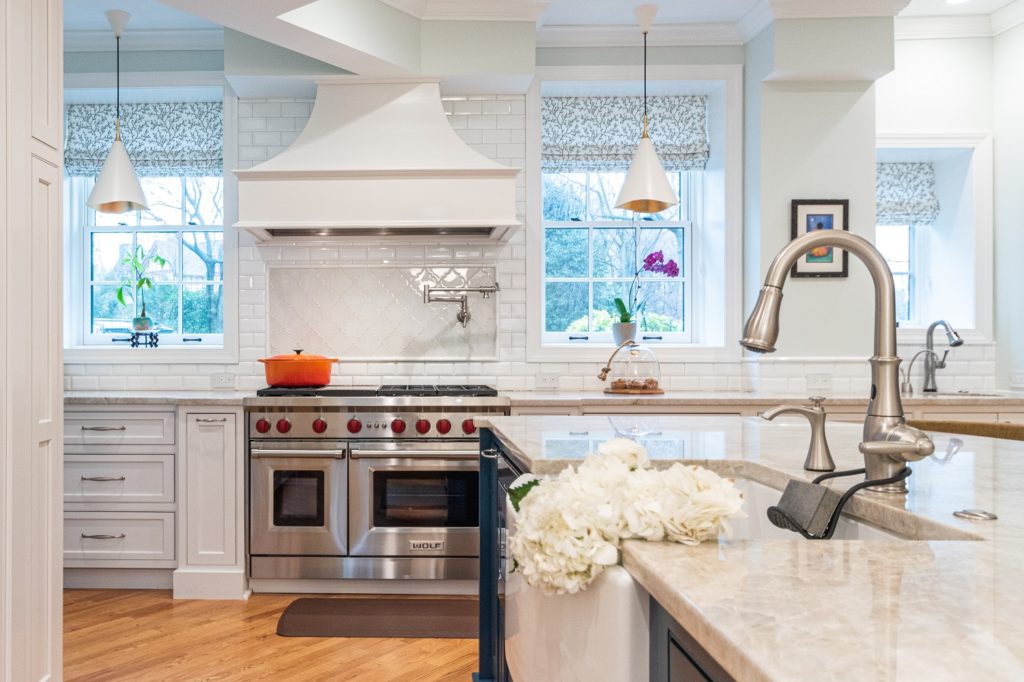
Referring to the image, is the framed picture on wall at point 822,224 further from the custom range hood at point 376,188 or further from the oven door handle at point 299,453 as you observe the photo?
the oven door handle at point 299,453

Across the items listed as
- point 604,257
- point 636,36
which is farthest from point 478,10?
point 604,257

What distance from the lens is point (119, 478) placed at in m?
3.58

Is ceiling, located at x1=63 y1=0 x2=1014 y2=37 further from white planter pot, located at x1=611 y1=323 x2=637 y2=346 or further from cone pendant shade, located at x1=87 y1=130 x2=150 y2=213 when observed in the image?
white planter pot, located at x1=611 y1=323 x2=637 y2=346

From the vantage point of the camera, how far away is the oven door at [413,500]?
3.55 meters

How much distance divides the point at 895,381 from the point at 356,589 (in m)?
2.99

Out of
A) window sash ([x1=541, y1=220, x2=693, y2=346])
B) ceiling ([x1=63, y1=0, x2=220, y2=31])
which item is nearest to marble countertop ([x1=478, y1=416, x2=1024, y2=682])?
window sash ([x1=541, y1=220, x2=693, y2=346])

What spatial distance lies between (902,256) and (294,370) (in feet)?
12.1

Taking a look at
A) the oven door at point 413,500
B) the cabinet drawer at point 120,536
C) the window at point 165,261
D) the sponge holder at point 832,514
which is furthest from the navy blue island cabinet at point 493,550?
the window at point 165,261

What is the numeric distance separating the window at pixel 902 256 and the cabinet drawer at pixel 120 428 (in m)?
4.21

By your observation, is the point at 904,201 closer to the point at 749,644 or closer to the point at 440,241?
the point at 440,241

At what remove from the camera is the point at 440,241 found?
4.14 meters

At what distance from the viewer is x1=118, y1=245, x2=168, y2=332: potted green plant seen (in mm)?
4398

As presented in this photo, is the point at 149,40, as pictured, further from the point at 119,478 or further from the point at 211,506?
the point at 211,506

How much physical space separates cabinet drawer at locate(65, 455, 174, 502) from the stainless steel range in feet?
1.41
